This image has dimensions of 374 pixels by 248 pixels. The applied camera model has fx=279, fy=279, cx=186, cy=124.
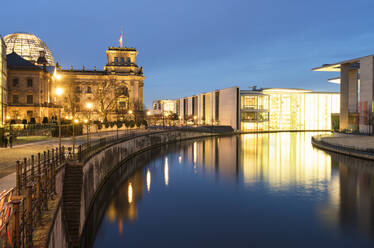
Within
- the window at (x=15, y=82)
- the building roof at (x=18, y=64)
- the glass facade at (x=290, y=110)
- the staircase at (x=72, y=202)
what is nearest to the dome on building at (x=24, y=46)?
the building roof at (x=18, y=64)

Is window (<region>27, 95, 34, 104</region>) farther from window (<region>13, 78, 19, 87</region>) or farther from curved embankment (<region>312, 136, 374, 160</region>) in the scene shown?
curved embankment (<region>312, 136, 374, 160</region>)

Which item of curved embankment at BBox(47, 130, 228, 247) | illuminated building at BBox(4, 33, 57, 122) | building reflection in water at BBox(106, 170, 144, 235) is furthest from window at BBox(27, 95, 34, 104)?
building reflection in water at BBox(106, 170, 144, 235)

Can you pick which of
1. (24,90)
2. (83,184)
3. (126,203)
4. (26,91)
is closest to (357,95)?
(126,203)

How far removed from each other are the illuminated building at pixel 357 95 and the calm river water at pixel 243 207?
24206 millimetres

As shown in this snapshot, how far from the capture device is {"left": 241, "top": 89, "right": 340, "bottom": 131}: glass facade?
357 ft

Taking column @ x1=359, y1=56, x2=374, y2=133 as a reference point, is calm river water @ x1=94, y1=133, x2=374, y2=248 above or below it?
below

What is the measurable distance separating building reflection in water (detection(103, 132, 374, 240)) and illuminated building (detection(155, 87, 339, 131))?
172 ft

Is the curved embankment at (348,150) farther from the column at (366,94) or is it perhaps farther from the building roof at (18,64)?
the building roof at (18,64)

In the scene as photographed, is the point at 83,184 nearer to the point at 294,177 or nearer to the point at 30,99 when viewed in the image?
the point at 294,177

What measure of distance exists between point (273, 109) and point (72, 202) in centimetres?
10501

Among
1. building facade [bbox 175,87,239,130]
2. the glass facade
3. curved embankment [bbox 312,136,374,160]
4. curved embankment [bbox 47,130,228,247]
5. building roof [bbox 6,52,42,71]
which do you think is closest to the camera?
curved embankment [bbox 47,130,228,247]

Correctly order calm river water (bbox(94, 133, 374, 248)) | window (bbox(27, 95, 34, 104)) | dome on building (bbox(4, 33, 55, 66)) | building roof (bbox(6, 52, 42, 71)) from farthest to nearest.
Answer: dome on building (bbox(4, 33, 55, 66))
window (bbox(27, 95, 34, 104))
building roof (bbox(6, 52, 42, 71))
calm river water (bbox(94, 133, 374, 248))

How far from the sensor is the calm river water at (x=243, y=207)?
715 inches

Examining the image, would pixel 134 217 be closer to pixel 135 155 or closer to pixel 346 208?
pixel 346 208
